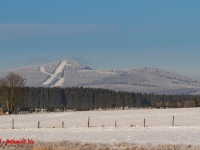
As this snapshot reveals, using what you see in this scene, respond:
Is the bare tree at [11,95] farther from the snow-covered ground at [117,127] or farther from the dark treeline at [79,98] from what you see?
the dark treeline at [79,98]

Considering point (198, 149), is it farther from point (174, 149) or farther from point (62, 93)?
point (62, 93)

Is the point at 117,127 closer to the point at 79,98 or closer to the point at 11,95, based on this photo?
the point at 11,95

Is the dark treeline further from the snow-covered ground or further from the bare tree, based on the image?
the snow-covered ground

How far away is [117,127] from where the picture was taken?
64188 millimetres

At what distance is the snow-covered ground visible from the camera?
4891cm

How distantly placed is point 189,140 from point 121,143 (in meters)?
6.93

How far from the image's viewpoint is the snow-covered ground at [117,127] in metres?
48.9

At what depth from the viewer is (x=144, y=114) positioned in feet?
300

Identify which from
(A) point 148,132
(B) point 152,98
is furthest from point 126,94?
(A) point 148,132

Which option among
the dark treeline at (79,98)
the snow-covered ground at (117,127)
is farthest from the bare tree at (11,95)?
the dark treeline at (79,98)

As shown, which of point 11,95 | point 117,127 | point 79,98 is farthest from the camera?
point 79,98

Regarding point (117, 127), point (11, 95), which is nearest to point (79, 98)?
point (11, 95)

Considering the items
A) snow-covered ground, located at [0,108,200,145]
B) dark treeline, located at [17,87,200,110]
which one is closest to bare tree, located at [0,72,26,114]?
snow-covered ground, located at [0,108,200,145]

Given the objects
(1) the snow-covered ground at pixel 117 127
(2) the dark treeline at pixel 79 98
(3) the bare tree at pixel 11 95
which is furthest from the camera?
(2) the dark treeline at pixel 79 98
